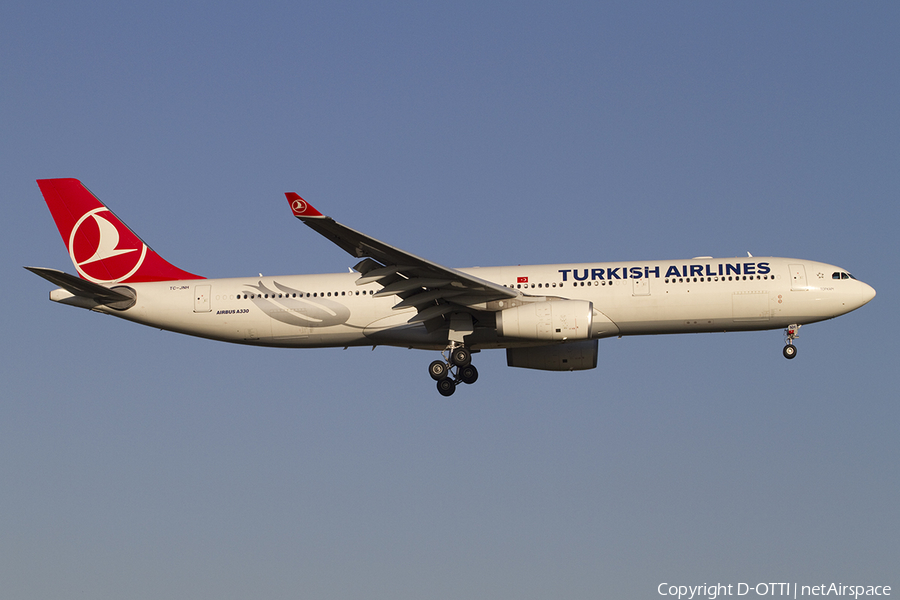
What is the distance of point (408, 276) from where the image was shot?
32656 mm

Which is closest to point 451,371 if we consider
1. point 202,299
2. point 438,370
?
point 438,370

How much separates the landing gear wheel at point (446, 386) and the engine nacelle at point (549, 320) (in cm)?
341

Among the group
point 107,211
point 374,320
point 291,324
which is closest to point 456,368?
point 374,320

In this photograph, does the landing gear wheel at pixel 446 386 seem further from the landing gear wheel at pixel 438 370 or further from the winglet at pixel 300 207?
the winglet at pixel 300 207

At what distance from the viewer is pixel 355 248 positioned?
30.9 metres

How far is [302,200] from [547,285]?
32.5 feet

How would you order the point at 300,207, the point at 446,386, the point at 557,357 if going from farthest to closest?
the point at 557,357 → the point at 446,386 → the point at 300,207

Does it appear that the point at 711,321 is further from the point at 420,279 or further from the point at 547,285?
the point at 420,279

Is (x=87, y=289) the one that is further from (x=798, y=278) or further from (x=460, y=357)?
(x=798, y=278)

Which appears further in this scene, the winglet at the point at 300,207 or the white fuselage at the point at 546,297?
the white fuselage at the point at 546,297

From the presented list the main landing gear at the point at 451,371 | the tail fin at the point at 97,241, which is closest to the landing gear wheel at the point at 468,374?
the main landing gear at the point at 451,371

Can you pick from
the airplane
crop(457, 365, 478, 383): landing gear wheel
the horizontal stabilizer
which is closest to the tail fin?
the airplane

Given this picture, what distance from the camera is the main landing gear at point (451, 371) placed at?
35.0 meters

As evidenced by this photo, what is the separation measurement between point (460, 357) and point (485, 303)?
240 cm
